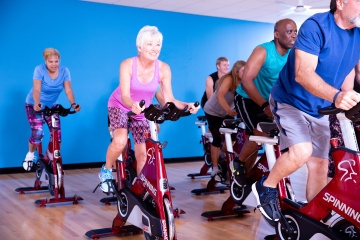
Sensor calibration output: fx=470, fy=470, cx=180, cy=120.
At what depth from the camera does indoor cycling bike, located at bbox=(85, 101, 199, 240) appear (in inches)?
106

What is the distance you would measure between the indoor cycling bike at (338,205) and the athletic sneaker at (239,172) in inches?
42.9

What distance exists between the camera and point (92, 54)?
7.18 m

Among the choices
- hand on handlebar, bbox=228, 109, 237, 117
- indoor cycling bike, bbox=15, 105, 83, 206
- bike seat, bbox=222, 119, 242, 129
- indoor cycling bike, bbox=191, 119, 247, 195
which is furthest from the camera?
indoor cycling bike, bbox=191, 119, 247, 195

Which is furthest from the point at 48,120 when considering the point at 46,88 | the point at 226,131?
the point at 226,131

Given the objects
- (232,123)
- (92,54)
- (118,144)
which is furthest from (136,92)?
(92,54)

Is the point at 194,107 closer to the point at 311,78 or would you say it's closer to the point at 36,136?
the point at 311,78

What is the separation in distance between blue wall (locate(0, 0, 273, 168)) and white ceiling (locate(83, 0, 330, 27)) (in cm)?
21

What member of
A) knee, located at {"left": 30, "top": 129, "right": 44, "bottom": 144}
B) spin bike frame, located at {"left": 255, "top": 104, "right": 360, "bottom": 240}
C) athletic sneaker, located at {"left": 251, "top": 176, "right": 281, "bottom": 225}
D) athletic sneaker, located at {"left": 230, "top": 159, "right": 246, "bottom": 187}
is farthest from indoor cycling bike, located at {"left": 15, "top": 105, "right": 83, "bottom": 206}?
spin bike frame, located at {"left": 255, "top": 104, "right": 360, "bottom": 240}

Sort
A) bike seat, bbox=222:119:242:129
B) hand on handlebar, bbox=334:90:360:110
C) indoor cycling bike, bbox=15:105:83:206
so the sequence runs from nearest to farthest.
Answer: hand on handlebar, bbox=334:90:360:110 < bike seat, bbox=222:119:242:129 < indoor cycling bike, bbox=15:105:83:206

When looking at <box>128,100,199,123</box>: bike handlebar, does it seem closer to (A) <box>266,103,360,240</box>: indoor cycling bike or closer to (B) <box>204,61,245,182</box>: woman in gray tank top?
(A) <box>266,103,360,240</box>: indoor cycling bike

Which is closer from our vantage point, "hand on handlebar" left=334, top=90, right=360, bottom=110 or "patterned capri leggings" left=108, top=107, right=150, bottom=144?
"hand on handlebar" left=334, top=90, right=360, bottom=110

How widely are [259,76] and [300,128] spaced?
1276 millimetres

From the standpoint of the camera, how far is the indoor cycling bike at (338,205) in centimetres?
221

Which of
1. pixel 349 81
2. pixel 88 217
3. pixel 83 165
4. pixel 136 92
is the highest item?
pixel 349 81
